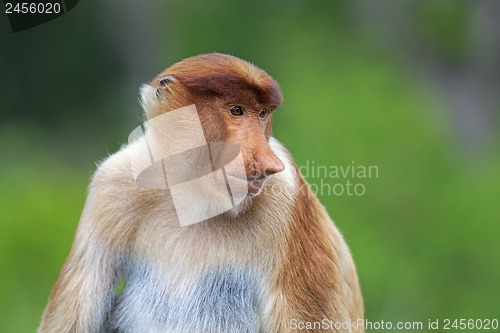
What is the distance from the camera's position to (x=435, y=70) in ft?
35.9

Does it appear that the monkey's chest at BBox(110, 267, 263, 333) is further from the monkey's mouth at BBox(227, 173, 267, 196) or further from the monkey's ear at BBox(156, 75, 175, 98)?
the monkey's ear at BBox(156, 75, 175, 98)

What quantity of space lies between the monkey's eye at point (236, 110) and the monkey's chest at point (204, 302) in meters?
0.61

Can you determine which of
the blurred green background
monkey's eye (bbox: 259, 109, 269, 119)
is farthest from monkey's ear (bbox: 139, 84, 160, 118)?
the blurred green background

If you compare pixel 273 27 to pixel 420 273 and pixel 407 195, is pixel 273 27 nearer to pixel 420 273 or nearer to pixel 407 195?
pixel 407 195

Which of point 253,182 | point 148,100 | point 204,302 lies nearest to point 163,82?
point 148,100

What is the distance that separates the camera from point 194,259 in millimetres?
3570

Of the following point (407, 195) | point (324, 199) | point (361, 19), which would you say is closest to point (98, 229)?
point (324, 199)

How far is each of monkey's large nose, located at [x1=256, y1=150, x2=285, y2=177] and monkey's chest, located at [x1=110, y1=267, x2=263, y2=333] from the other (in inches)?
22.0

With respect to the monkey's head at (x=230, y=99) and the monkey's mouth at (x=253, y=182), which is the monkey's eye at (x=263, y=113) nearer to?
the monkey's head at (x=230, y=99)

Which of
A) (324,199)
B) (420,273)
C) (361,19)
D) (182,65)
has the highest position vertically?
(182,65)

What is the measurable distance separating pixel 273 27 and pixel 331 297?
6.47 m

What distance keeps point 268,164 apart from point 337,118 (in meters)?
5.03

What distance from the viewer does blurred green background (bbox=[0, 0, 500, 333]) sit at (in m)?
7.17

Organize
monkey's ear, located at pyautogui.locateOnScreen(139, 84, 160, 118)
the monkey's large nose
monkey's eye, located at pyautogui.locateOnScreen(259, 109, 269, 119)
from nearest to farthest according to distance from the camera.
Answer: the monkey's large nose < monkey's eye, located at pyautogui.locateOnScreen(259, 109, 269, 119) < monkey's ear, located at pyautogui.locateOnScreen(139, 84, 160, 118)
